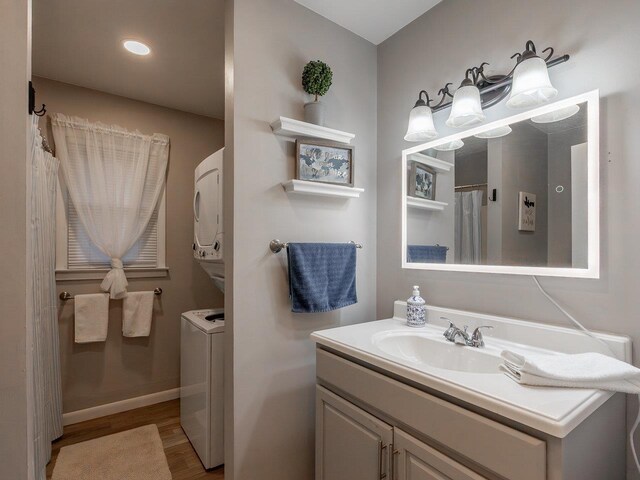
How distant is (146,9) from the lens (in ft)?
5.46

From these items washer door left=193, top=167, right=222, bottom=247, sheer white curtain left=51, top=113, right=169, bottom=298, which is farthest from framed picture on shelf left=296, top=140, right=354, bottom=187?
sheer white curtain left=51, top=113, right=169, bottom=298

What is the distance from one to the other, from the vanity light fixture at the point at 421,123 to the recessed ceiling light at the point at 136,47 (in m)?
1.68

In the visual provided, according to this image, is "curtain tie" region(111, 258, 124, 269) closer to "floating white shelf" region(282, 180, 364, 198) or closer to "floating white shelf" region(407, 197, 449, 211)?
"floating white shelf" region(282, 180, 364, 198)

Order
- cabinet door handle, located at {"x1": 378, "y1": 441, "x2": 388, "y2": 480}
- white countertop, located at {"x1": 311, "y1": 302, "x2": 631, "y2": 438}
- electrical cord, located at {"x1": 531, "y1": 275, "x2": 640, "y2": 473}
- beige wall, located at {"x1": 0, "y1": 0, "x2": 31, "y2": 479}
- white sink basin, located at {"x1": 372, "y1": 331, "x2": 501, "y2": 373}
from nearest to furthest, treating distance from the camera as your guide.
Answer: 1. white countertop, located at {"x1": 311, "y1": 302, "x2": 631, "y2": 438}
2. beige wall, located at {"x1": 0, "y1": 0, "x2": 31, "y2": 479}
3. electrical cord, located at {"x1": 531, "y1": 275, "x2": 640, "y2": 473}
4. cabinet door handle, located at {"x1": 378, "y1": 441, "x2": 388, "y2": 480}
5. white sink basin, located at {"x1": 372, "y1": 331, "x2": 501, "y2": 373}

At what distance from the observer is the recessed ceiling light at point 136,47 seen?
192 cm

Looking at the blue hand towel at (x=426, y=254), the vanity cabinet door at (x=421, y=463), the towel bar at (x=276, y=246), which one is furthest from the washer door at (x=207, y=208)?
the vanity cabinet door at (x=421, y=463)

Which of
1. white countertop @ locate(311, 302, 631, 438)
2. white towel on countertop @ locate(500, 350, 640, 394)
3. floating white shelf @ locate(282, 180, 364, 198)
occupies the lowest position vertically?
white countertop @ locate(311, 302, 631, 438)

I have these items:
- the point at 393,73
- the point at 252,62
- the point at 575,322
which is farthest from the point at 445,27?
the point at 575,322

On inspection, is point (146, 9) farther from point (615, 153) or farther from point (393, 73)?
point (615, 153)

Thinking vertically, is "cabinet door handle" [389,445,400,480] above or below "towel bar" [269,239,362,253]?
below

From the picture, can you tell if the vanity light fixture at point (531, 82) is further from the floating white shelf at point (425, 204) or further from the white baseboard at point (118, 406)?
the white baseboard at point (118, 406)

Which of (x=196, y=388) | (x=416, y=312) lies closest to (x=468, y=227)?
(x=416, y=312)

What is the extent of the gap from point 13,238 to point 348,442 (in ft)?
4.21

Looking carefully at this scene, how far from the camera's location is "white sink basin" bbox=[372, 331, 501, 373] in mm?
1192
